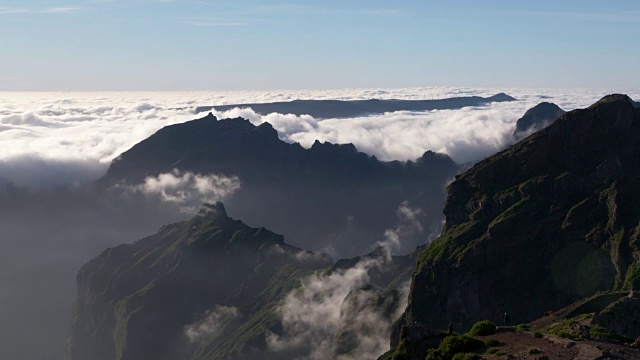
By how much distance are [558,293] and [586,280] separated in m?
9.00

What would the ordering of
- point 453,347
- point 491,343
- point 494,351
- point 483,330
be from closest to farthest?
point 494,351 < point 453,347 < point 491,343 < point 483,330

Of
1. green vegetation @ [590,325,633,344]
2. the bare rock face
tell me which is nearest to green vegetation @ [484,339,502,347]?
green vegetation @ [590,325,633,344]

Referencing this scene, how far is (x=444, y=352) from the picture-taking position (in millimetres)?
90000

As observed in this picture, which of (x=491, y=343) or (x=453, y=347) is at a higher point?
(x=453, y=347)

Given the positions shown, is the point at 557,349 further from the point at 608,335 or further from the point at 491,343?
the point at 608,335

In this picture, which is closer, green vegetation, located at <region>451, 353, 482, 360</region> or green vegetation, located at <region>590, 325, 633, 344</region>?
green vegetation, located at <region>451, 353, 482, 360</region>

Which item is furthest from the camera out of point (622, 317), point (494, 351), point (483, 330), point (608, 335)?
point (622, 317)

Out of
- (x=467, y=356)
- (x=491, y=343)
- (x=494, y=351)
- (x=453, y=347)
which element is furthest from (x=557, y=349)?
(x=453, y=347)

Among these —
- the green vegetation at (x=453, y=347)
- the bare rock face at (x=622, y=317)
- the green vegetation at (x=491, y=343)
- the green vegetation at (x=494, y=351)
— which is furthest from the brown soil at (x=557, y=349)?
the bare rock face at (x=622, y=317)

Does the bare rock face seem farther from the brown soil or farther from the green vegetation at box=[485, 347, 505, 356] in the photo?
the green vegetation at box=[485, 347, 505, 356]

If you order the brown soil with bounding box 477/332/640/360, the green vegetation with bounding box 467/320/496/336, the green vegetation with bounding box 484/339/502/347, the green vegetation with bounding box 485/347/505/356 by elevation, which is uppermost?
the brown soil with bounding box 477/332/640/360

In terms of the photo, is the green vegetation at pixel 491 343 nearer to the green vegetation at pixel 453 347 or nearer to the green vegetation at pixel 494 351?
the green vegetation at pixel 453 347

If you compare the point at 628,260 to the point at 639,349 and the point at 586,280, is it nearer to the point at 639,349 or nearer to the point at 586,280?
the point at 586,280

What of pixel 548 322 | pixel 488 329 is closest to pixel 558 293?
pixel 548 322
